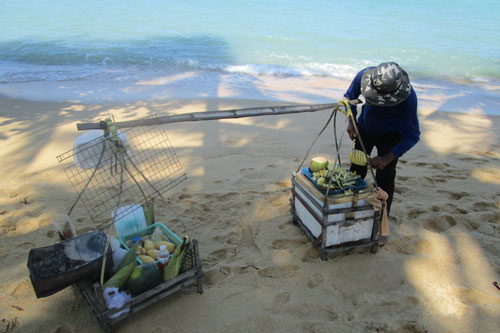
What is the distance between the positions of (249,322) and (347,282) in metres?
0.89

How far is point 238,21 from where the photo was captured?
21031 millimetres

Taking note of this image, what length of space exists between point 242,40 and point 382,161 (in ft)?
50.2

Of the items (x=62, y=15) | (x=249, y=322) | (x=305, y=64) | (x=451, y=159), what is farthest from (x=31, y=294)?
(x=62, y=15)

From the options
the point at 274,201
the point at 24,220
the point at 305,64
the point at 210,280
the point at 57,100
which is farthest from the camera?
the point at 305,64

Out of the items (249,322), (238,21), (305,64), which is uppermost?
(238,21)

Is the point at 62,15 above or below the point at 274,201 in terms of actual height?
above

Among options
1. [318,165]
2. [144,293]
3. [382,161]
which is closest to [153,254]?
[144,293]

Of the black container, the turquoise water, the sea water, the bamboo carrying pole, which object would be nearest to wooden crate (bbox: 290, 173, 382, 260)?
the bamboo carrying pole

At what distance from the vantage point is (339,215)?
9.54 ft

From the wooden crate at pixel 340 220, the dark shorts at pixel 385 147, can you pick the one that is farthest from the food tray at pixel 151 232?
the dark shorts at pixel 385 147

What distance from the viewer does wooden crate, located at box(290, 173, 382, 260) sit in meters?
2.87

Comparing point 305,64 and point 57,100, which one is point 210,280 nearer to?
point 57,100

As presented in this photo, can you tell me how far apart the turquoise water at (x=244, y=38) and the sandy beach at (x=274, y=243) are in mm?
6360

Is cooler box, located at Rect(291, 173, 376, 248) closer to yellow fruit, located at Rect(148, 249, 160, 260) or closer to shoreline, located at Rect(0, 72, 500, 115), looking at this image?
yellow fruit, located at Rect(148, 249, 160, 260)
